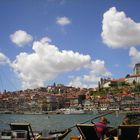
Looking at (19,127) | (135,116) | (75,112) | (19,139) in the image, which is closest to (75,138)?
(19,127)

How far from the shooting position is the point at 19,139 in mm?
11156

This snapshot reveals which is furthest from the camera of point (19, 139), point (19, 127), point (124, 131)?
point (19, 127)

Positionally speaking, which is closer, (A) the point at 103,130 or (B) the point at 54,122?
(A) the point at 103,130

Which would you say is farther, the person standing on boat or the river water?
the river water

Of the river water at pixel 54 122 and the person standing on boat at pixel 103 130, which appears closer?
the person standing on boat at pixel 103 130

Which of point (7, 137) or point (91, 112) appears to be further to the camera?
point (91, 112)

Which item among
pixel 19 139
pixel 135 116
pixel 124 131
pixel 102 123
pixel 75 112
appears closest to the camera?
pixel 19 139

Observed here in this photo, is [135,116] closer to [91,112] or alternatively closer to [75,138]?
[75,138]

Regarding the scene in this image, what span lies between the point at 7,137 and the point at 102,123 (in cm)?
314

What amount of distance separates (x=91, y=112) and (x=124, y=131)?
182 metres

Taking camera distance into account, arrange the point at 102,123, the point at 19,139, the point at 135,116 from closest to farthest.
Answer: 1. the point at 19,139
2. the point at 102,123
3. the point at 135,116

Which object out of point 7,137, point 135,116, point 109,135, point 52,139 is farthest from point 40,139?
point 135,116

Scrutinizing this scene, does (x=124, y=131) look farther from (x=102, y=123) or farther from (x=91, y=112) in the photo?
(x=91, y=112)

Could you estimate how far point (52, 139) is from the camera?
13.4 metres
